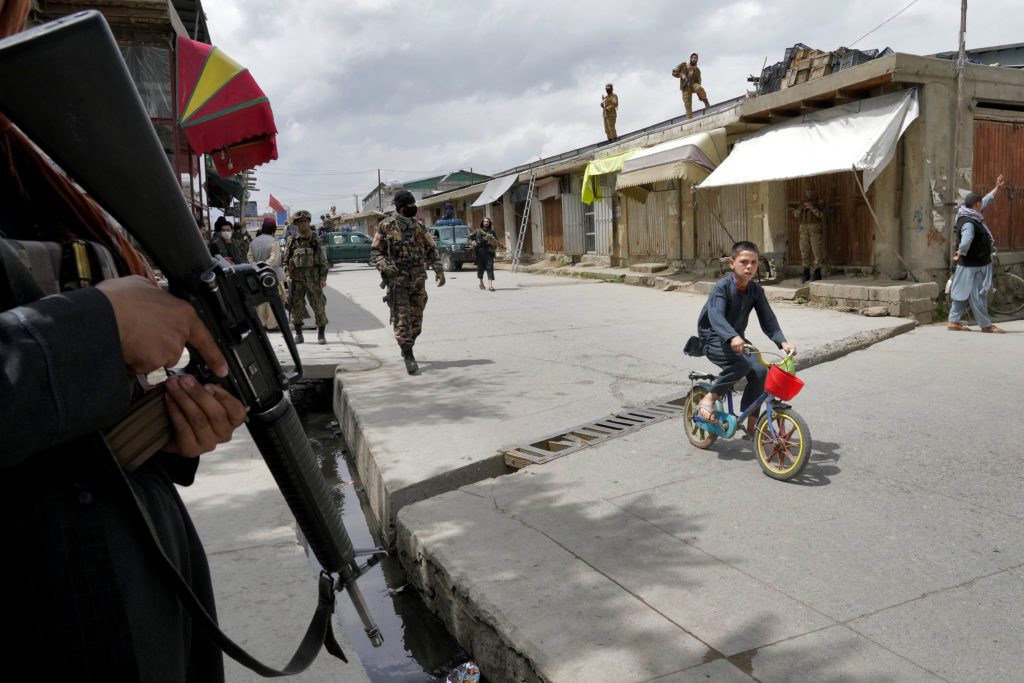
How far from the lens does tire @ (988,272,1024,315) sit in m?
9.78

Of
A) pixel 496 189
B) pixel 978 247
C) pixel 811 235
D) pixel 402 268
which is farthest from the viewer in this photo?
pixel 496 189

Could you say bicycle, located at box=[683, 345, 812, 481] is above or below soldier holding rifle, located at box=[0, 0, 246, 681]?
below

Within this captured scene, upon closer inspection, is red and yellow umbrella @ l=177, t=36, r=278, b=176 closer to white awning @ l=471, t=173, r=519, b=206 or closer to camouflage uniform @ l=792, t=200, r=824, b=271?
camouflage uniform @ l=792, t=200, r=824, b=271

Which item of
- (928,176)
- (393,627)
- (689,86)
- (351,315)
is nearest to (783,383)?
(393,627)

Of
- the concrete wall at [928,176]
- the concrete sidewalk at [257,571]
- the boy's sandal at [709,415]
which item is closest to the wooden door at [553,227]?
the concrete wall at [928,176]

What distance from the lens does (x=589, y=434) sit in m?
5.08

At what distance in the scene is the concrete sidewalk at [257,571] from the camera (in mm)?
2605

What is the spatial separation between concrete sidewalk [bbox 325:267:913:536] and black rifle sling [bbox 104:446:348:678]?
2849 millimetres

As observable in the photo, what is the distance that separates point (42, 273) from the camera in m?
1.00

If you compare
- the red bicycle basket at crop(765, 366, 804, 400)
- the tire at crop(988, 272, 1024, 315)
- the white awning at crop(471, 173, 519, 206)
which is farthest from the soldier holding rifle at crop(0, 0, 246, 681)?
the white awning at crop(471, 173, 519, 206)

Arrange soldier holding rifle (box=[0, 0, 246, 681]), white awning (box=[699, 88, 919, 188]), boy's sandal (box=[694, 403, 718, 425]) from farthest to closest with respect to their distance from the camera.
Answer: white awning (box=[699, 88, 919, 188]), boy's sandal (box=[694, 403, 718, 425]), soldier holding rifle (box=[0, 0, 246, 681])

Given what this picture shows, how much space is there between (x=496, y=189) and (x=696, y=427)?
20.8 metres

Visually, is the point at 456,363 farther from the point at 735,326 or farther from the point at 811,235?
the point at 811,235

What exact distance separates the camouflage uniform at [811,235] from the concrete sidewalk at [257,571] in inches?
379
